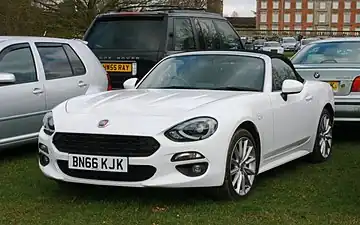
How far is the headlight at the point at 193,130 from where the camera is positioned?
17.6ft

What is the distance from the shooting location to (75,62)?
28.4 feet

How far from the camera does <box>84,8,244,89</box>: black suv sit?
9.84 metres

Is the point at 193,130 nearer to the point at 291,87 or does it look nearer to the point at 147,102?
the point at 147,102

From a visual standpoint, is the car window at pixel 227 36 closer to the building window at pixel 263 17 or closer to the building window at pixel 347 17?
the building window at pixel 263 17

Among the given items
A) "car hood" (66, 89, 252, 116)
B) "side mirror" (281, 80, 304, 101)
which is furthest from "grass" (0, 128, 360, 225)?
"side mirror" (281, 80, 304, 101)

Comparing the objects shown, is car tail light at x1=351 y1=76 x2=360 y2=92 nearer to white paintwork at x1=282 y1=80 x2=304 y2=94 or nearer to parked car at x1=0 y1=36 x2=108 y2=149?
white paintwork at x1=282 y1=80 x2=304 y2=94

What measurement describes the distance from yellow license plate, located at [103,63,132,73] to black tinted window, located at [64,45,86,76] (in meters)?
1.23

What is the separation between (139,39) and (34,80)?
104 inches

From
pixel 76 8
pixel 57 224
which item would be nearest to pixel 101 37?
pixel 57 224

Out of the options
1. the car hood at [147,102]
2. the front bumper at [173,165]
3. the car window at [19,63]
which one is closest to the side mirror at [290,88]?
the car hood at [147,102]

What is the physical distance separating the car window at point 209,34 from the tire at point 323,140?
3355 mm

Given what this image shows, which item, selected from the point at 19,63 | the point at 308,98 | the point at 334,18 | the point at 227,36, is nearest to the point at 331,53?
the point at 227,36

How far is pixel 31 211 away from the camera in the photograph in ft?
17.8

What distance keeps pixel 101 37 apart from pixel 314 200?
18.0 feet
